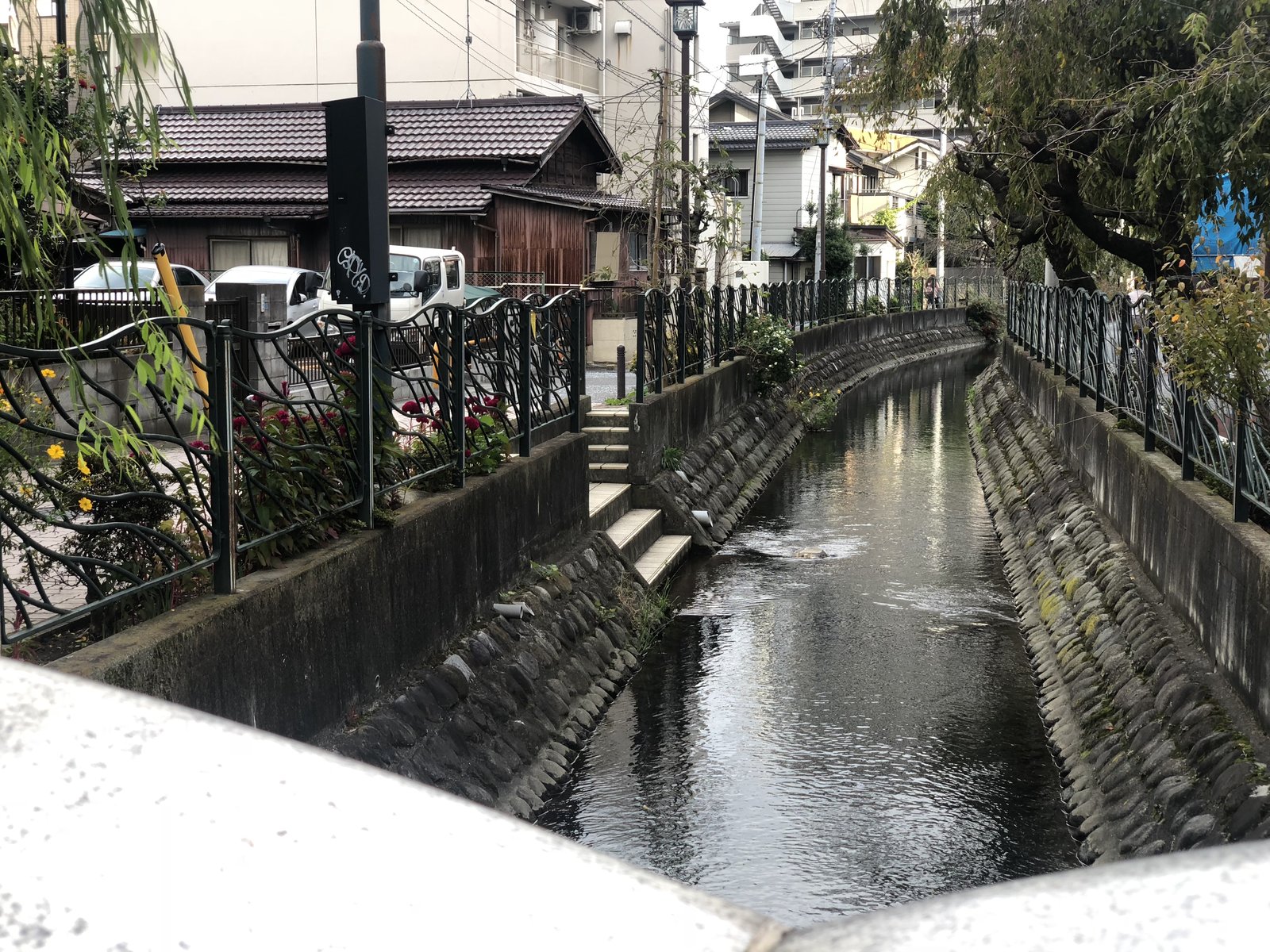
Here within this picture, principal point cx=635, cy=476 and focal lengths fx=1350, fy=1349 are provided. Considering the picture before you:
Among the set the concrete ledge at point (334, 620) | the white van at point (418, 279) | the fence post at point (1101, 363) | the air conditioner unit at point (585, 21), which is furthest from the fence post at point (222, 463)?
the air conditioner unit at point (585, 21)

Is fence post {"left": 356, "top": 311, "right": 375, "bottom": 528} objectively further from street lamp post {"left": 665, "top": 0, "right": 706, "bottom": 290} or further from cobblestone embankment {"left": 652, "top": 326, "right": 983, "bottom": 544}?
street lamp post {"left": 665, "top": 0, "right": 706, "bottom": 290}

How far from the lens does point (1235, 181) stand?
12219 millimetres

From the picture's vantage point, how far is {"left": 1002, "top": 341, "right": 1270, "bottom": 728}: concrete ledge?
6.75m

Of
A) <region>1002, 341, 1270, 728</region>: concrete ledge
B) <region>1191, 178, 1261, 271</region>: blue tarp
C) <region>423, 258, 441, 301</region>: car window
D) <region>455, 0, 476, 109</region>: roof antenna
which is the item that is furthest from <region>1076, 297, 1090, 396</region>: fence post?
<region>455, 0, 476, 109</region>: roof antenna

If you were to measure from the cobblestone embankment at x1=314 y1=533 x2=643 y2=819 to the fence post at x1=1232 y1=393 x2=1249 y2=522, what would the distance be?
4.36 metres

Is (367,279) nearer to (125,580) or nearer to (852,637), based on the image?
(125,580)

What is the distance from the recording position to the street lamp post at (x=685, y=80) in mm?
22500

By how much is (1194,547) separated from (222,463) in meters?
5.83

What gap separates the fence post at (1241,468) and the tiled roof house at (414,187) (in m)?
22.1

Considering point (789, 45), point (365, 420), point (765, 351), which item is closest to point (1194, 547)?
point (365, 420)

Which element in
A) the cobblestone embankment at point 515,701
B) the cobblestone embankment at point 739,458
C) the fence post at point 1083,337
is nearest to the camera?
the cobblestone embankment at point 515,701

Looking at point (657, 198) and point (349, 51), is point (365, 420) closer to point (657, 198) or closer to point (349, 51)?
point (657, 198)

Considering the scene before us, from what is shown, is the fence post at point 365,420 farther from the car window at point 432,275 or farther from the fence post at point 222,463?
the car window at point 432,275

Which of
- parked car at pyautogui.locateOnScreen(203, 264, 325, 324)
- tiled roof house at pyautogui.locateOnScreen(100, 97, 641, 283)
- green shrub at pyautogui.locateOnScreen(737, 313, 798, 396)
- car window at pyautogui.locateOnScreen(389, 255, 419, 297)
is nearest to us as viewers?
parked car at pyautogui.locateOnScreen(203, 264, 325, 324)
